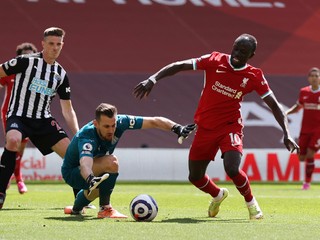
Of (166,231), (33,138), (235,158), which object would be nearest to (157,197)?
(33,138)

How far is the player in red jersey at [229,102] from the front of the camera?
9.59 m

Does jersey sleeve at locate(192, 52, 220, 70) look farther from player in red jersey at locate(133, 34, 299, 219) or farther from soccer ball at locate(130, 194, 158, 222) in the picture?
soccer ball at locate(130, 194, 158, 222)

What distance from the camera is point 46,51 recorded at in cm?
1109

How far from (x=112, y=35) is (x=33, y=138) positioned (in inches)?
408

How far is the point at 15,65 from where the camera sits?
11.0 m

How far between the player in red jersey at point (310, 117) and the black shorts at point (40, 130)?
8.07 m

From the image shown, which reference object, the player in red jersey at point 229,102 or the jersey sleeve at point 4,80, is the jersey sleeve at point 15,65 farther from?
the jersey sleeve at point 4,80

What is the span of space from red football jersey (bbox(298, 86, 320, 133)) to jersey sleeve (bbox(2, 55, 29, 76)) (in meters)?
8.69

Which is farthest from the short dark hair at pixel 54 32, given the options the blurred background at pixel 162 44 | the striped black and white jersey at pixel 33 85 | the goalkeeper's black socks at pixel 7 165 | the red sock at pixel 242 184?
the blurred background at pixel 162 44

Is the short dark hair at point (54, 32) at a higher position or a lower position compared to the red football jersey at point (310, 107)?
higher

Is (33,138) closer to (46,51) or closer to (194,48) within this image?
(46,51)

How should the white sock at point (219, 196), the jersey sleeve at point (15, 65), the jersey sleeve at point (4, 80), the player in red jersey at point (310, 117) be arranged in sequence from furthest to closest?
the player in red jersey at point (310, 117)
the jersey sleeve at point (4, 80)
the jersey sleeve at point (15, 65)
the white sock at point (219, 196)

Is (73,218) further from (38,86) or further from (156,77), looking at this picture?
(38,86)

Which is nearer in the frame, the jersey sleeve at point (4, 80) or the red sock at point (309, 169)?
the jersey sleeve at point (4, 80)
